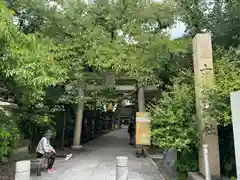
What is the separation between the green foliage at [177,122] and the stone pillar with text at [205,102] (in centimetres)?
27

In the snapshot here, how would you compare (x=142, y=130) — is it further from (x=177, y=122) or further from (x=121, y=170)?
(x=121, y=170)

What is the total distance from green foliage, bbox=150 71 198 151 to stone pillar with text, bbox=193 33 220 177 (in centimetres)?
27

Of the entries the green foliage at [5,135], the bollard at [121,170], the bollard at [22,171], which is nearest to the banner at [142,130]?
the green foliage at [5,135]

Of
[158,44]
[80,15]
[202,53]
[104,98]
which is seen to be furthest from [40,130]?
[202,53]

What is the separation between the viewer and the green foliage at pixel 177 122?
653 cm

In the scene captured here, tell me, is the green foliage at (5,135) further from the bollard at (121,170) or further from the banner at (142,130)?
the banner at (142,130)

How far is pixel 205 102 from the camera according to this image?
20.1ft

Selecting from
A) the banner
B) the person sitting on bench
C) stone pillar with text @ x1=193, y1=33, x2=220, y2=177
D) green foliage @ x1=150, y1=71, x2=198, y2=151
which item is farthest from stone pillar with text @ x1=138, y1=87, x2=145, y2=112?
stone pillar with text @ x1=193, y1=33, x2=220, y2=177

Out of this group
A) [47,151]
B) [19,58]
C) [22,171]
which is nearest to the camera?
[22,171]

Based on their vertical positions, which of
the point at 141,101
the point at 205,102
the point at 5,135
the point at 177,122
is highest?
the point at 141,101

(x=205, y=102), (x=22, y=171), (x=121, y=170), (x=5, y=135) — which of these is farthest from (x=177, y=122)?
(x=5, y=135)

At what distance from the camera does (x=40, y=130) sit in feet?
42.3

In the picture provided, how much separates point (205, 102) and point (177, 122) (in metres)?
1.00

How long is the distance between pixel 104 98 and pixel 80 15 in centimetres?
440
